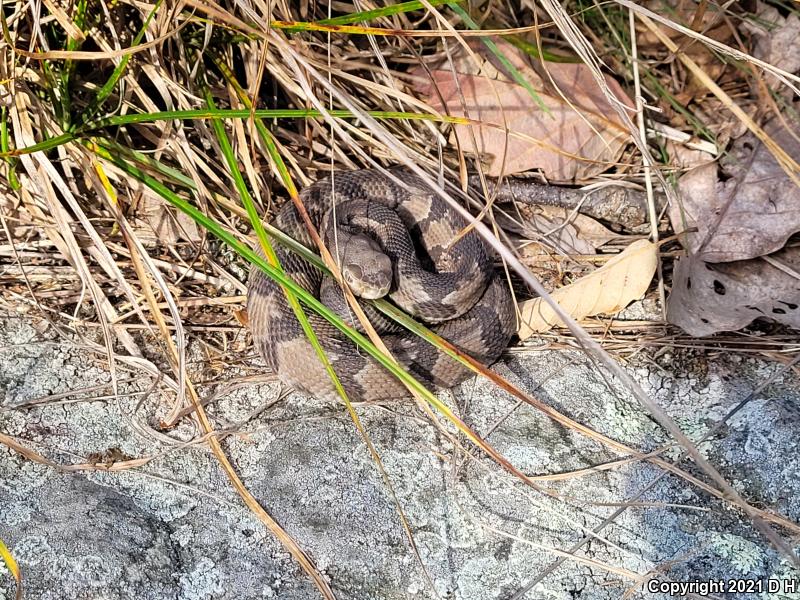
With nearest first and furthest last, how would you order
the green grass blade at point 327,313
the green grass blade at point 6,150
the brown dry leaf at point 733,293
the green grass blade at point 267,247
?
1. the green grass blade at point 327,313
2. the green grass blade at point 267,247
3. the green grass blade at point 6,150
4. the brown dry leaf at point 733,293

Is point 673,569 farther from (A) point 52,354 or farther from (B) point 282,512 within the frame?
(A) point 52,354

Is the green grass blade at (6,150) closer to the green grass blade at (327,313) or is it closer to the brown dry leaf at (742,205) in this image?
the green grass blade at (327,313)

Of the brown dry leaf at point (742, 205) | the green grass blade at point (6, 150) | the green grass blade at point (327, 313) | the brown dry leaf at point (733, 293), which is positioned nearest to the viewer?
the green grass blade at point (327, 313)

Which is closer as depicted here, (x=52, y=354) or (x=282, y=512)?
(x=282, y=512)

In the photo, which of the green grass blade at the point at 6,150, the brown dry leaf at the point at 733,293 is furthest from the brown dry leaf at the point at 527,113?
the green grass blade at the point at 6,150

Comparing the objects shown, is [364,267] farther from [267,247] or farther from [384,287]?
[267,247]

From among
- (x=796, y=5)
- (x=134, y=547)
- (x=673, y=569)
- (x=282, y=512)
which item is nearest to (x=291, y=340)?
(x=282, y=512)

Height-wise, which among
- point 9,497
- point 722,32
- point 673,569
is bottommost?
point 673,569
